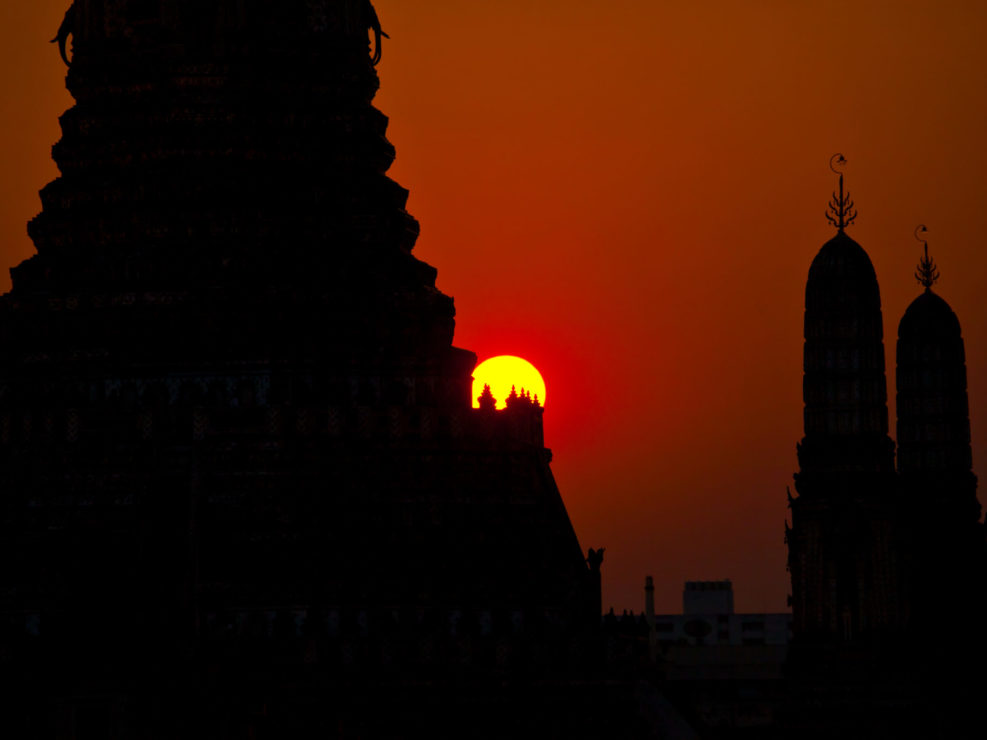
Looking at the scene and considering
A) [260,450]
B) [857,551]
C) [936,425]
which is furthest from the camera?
[936,425]

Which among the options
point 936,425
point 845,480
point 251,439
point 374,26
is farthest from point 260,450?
point 936,425

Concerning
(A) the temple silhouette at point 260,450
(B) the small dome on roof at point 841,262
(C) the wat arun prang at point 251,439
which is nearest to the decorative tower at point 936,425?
(B) the small dome on roof at point 841,262

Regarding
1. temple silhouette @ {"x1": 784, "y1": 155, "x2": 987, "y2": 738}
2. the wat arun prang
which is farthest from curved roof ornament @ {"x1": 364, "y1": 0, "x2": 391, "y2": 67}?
temple silhouette @ {"x1": 784, "y1": 155, "x2": 987, "y2": 738}

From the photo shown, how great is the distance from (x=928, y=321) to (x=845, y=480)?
11.1m

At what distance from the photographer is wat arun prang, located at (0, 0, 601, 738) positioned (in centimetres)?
7131

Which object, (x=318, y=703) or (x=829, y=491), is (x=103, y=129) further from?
(x=829, y=491)

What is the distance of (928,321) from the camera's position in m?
126

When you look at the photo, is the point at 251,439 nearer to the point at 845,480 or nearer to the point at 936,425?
the point at 845,480

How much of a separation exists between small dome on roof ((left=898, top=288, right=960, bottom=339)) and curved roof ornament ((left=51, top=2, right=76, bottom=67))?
48.2m

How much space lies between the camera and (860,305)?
117000mm

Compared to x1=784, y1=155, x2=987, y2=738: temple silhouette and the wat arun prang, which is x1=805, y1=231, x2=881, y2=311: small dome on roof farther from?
the wat arun prang

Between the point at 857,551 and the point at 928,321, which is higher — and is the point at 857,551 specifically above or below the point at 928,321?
below

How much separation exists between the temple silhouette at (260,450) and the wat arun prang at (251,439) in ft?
0.24

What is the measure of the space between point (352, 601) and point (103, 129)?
15470 mm
